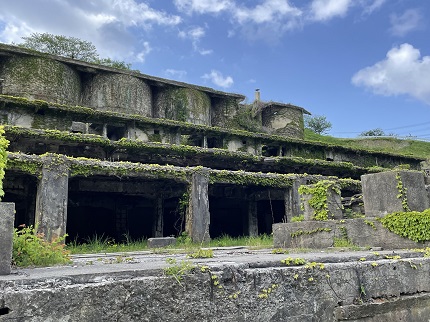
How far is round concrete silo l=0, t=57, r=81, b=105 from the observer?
2338 centimetres

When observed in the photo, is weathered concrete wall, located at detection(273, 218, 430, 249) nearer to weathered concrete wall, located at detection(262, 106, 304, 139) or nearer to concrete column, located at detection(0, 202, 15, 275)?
concrete column, located at detection(0, 202, 15, 275)

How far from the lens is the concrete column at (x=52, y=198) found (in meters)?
12.2

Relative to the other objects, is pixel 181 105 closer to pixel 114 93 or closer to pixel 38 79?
pixel 114 93

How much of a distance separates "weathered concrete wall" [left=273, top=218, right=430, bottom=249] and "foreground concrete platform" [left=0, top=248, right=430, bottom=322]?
1.83m

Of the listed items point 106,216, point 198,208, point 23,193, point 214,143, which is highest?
point 214,143

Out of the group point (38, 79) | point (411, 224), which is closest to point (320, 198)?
point (411, 224)

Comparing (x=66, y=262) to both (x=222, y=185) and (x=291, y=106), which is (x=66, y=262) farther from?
(x=291, y=106)

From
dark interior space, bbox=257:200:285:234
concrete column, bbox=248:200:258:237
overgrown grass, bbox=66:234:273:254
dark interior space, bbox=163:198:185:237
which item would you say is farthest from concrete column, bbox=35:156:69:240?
dark interior space, bbox=257:200:285:234

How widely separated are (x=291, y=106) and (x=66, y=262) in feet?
102

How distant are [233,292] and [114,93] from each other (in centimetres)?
2477

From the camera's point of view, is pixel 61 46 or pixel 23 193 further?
pixel 61 46

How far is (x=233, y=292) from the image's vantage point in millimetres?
3332

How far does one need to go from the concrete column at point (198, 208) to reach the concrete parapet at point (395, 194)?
865cm

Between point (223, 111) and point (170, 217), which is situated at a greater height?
point (223, 111)
